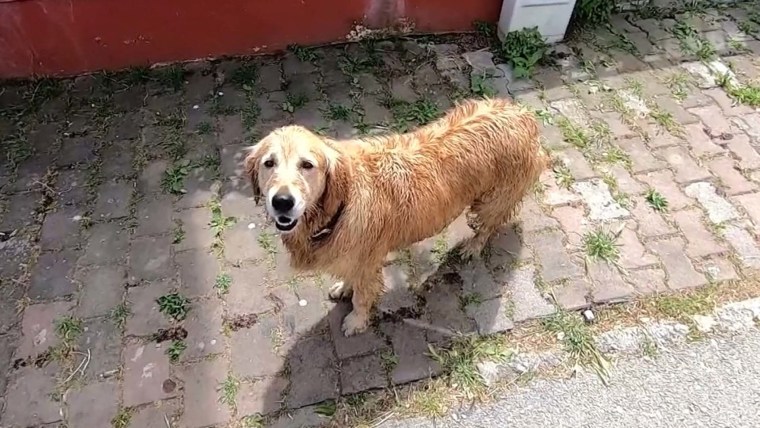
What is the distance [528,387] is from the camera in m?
3.48

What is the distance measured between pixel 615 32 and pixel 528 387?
12.6 ft

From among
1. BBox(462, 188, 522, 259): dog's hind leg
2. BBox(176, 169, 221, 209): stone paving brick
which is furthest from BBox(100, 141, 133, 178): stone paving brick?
BBox(462, 188, 522, 259): dog's hind leg

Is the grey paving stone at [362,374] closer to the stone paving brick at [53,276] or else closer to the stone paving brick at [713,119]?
A: the stone paving brick at [53,276]

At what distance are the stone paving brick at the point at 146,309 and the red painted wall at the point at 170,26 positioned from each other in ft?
7.62

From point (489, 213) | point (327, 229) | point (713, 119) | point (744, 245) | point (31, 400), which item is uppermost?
point (327, 229)

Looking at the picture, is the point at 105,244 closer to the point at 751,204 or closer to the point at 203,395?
the point at 203,395

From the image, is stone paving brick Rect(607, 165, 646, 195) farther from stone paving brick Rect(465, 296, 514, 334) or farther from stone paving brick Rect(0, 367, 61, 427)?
stone paving brick Rect(0, 367, 61, 427)

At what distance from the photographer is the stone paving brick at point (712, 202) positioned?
4.32 m

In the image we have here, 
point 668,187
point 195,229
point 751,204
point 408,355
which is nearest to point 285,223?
point 408,355

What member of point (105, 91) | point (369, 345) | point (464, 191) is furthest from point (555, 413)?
point (105, 91)

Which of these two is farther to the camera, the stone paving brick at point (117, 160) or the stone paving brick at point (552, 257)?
the stone paving brick at point (117, 160)

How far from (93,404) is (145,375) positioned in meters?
0.29

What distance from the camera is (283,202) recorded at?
2686 mm

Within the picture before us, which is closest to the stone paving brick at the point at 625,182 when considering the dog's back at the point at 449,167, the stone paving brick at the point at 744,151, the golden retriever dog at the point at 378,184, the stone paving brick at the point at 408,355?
the stone paving brick at the point at 744,151
